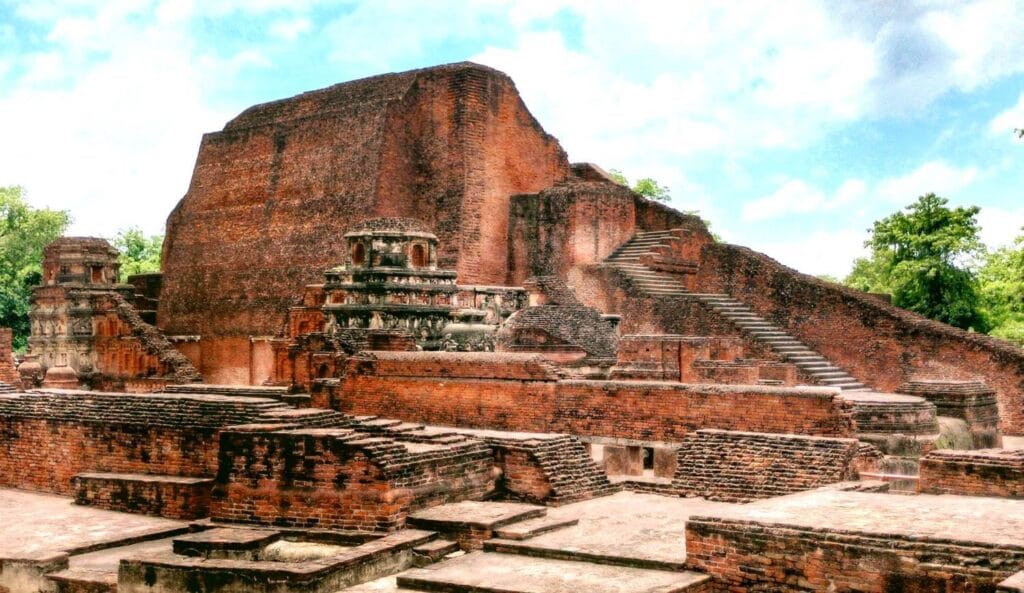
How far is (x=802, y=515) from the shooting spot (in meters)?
A: 7.05

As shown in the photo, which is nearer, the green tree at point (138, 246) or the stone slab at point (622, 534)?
the stone slab at point (622, 534)

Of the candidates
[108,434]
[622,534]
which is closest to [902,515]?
[622,534]

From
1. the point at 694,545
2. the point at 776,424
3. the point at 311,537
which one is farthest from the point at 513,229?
the point at 694,545

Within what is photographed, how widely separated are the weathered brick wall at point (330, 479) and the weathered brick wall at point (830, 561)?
2.57 m

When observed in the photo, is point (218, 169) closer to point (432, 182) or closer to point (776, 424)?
point (432, 182)

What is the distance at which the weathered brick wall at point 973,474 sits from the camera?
26.5 ft

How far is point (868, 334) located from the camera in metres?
16.7

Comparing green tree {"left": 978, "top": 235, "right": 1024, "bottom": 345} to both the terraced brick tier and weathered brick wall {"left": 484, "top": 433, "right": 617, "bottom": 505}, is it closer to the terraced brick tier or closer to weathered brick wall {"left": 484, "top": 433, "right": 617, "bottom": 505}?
the terraced brick tier

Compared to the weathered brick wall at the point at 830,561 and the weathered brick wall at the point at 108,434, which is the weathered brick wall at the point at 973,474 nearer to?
the weathered brick wall at the point at 830,561

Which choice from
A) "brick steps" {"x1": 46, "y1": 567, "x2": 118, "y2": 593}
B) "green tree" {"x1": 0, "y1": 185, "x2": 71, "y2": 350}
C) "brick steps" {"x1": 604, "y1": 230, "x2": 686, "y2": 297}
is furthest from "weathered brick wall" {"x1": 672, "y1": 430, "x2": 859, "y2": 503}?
"green tree" {"x1": 0, "y1": 185, "x2": 71, "y2": 350}

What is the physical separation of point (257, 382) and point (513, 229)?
239 inches

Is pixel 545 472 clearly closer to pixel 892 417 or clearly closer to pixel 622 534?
pixel 622 534

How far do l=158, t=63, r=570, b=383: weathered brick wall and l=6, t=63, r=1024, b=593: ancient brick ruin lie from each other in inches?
2.9

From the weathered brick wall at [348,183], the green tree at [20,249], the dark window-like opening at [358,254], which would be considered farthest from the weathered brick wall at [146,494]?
the green tree at [20,249]
